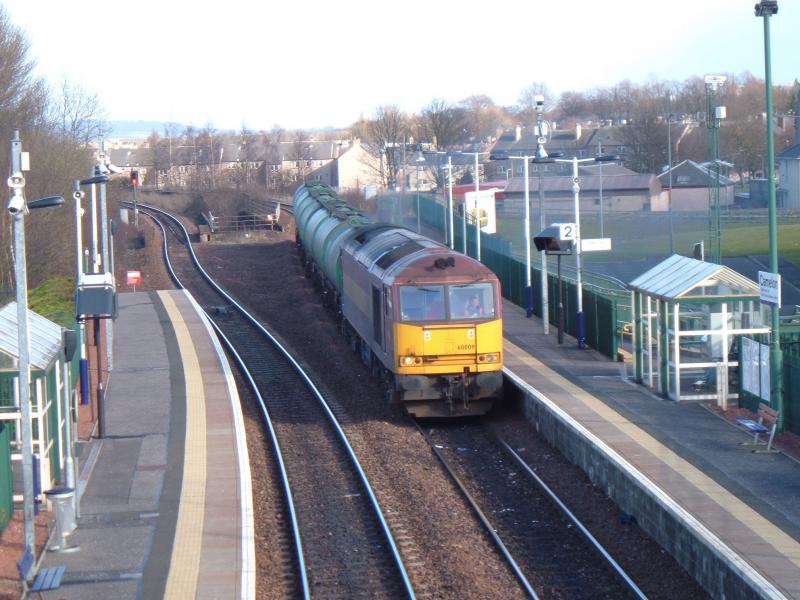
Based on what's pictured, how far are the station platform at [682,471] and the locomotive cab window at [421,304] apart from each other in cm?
219

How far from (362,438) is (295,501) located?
343 centimetres

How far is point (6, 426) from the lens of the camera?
→ 1232cm

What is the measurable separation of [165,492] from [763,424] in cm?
897

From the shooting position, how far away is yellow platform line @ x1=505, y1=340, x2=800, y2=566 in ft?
34.9

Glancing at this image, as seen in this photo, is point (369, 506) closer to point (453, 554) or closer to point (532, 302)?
point (453, 554)

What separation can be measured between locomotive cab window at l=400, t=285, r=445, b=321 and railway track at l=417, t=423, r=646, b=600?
2119 millimetres

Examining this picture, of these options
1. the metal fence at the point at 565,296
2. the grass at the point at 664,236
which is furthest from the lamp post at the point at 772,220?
the grass at the point at 664,236

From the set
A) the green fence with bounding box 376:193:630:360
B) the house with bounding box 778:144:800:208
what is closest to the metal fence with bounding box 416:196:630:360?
the green fence with bounding box 376:193:630:360

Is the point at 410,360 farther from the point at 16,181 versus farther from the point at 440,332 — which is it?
the point at 16,181

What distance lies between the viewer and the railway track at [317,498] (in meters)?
11.0

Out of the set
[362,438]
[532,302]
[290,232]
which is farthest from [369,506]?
[290,232]

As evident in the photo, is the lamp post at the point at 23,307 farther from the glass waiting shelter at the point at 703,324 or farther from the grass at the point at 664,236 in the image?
the grass at the point at 664,236

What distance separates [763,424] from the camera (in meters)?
15.4

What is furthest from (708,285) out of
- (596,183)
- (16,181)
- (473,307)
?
(596,183)
